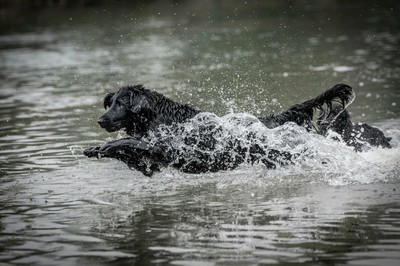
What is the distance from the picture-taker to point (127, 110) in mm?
8648

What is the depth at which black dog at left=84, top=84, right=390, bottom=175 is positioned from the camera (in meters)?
8.59

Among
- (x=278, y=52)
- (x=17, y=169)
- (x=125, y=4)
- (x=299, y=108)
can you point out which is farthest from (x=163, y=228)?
(x=125, y=4)

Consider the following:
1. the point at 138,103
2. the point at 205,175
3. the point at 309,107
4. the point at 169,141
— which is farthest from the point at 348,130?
the point at 138,103

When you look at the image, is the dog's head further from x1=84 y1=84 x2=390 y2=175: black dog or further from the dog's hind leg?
the dog's hind leg

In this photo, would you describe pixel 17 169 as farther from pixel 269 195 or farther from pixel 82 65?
pixel 82 65

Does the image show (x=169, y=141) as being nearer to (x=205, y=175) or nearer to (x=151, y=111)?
(x=151, y=111)

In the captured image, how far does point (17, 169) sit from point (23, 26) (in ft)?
90.2

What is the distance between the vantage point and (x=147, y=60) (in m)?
21.8

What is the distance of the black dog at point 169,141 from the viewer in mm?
8586

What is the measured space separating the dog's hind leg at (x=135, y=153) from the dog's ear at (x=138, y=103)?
0.38 meters

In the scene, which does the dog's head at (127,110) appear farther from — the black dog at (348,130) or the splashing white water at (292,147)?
the black dog at (348,130)

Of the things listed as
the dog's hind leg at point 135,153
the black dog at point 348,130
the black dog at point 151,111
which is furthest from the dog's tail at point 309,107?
the dog's hind leg at point 135,153

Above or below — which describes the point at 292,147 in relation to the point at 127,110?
below

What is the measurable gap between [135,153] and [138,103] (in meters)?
0.58
